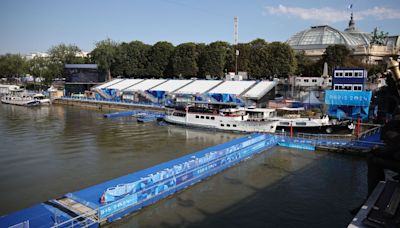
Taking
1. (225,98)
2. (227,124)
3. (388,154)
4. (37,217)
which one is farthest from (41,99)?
(388,154)

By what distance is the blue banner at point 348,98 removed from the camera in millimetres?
48000

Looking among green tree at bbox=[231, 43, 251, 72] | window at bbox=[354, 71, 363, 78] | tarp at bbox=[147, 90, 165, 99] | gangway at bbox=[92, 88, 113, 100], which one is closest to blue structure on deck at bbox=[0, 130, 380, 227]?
window at bbox=[354, 71, 363, 78]

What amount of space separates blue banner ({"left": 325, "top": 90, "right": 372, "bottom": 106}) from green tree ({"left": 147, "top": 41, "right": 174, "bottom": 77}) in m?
57.9

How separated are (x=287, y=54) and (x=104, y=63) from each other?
58.2 m

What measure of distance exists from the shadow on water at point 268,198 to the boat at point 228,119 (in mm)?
13373

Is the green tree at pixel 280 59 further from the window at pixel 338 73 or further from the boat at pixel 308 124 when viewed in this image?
the boat at pixel 308 124

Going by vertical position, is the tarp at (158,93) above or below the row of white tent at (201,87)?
below

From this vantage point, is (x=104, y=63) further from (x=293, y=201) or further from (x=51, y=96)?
(x=293, y=201)

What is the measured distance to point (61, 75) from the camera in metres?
121

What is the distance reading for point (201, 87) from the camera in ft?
242

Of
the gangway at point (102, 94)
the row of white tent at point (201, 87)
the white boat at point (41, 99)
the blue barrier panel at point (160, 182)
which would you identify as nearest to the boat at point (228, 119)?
the blue barrier panel at point (160, 182)

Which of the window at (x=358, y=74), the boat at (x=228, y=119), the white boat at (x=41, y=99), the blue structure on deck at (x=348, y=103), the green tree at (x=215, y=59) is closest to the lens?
the boat at (x=228, y=119)

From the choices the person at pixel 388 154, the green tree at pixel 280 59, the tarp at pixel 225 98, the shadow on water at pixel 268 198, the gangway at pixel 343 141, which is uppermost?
the green tree at pixel 280 59

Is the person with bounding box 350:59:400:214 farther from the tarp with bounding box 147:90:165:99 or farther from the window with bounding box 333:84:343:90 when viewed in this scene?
the tarp with bounding box 147:90:165:99
